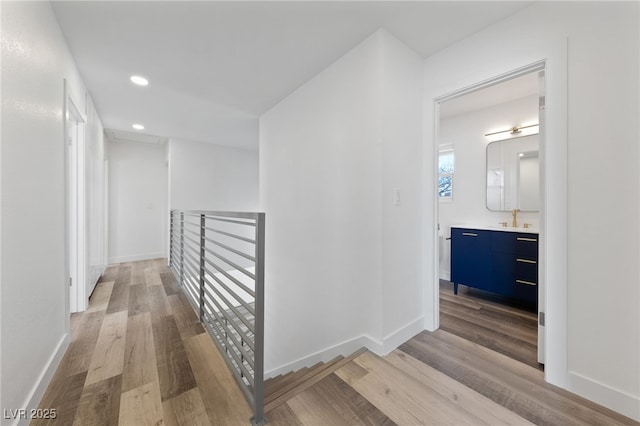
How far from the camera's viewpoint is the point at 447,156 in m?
3.63

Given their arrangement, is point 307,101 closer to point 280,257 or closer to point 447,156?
point 280,257

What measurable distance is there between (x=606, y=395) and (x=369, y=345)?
1.23 m

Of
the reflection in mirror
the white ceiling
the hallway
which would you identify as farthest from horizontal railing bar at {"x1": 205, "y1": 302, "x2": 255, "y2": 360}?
the reflection in mirror

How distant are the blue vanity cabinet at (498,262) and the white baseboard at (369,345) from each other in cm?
119

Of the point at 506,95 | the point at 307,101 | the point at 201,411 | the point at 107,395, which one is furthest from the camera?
the point at 506,95

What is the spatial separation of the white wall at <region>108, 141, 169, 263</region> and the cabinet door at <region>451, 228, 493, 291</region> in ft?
17.6

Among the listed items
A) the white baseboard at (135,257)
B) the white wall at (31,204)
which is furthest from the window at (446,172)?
the white baseboard at (135,257)

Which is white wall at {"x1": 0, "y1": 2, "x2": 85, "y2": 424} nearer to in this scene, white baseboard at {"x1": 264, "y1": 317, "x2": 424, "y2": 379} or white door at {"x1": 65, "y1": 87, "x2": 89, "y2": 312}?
white door at {"x1": 65, "y1": 87, "x2": 89, "y2": 312}

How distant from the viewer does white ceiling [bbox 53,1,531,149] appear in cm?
161

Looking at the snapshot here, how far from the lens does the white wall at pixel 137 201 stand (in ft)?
16.2

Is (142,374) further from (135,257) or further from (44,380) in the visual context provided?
(135,257)

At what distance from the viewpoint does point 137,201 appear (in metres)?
5.15

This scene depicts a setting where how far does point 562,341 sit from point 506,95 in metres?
2.62

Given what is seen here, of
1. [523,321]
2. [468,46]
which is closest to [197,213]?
[468,46]
